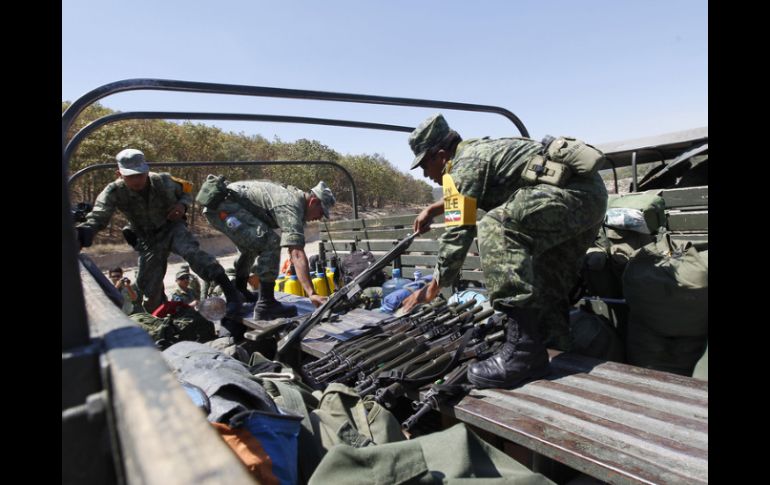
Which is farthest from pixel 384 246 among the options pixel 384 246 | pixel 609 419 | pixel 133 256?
pixel 133 256

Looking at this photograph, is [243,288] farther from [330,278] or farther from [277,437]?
[277,437]

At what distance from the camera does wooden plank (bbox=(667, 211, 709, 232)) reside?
3.29m

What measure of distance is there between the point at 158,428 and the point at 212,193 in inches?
174

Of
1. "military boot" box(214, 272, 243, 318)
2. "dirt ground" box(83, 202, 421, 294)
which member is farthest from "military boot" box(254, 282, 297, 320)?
"dirt ground" box(83, 202, 421, 294)

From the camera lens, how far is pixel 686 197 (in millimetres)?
3387

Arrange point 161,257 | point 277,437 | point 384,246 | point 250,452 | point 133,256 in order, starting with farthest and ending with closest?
1. point 133,256
2. point 384,246
3. point 161,257
4. point 277,437
5. point 250,452

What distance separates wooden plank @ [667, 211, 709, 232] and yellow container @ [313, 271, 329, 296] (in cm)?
428

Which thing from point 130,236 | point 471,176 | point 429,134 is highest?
point 429,134

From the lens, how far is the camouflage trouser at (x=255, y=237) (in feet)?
15.0

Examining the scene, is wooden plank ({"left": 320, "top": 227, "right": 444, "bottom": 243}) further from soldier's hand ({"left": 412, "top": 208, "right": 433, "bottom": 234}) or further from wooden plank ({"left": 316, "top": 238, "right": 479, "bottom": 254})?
soldier's hand ({"left": 412, "top": 208, "right": 433, "bottom": 234})

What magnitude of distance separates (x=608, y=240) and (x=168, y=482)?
12.0 ft

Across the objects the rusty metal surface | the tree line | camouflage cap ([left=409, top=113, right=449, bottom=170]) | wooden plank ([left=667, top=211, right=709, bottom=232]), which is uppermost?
the tree line

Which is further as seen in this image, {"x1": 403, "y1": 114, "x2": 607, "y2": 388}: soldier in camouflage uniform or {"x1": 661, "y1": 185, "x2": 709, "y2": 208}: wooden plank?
{"x1": 661, "y1": 185, "x2": 709, "y2": 208}: wooden plank
